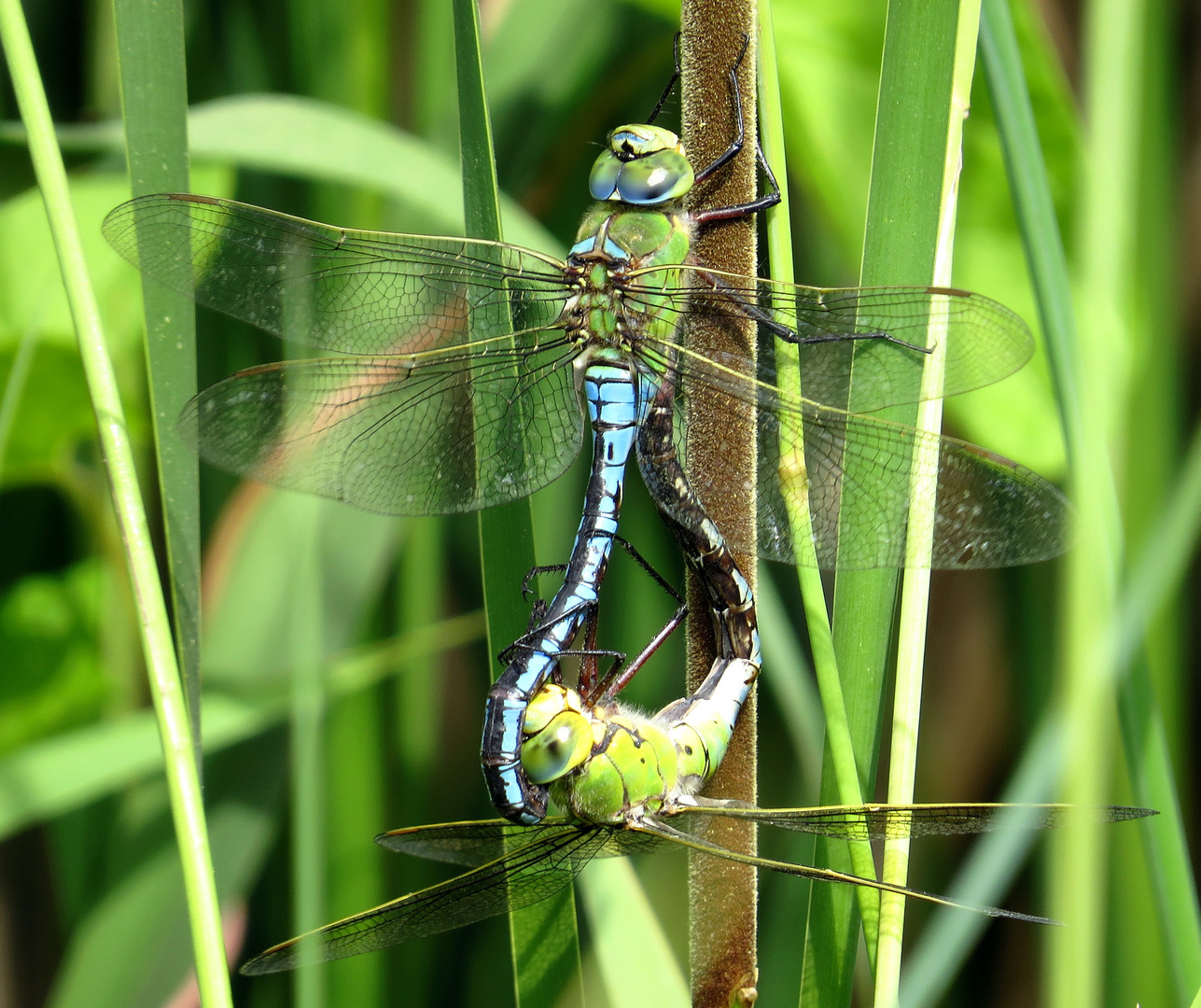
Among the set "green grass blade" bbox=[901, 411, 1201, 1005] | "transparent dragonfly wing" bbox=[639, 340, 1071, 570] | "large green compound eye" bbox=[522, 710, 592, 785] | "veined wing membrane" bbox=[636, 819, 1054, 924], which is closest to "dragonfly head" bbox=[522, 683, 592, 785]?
"large green compound eye" bbox=[522, 710, 592, 785]

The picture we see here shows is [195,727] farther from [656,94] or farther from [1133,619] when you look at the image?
[656,94]

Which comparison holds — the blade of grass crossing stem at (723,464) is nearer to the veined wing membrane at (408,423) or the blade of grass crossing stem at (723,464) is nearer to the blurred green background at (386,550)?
the veined wing membrane at (408,423)

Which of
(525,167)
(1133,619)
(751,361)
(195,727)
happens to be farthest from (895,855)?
(525,167)

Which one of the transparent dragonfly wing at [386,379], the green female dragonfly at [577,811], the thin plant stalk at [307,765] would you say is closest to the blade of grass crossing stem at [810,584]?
the green female dragonfly at [577,811]

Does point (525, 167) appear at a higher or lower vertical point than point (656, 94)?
lower

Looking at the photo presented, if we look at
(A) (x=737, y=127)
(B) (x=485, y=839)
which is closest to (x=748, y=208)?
(A) (x=737, y=127)
